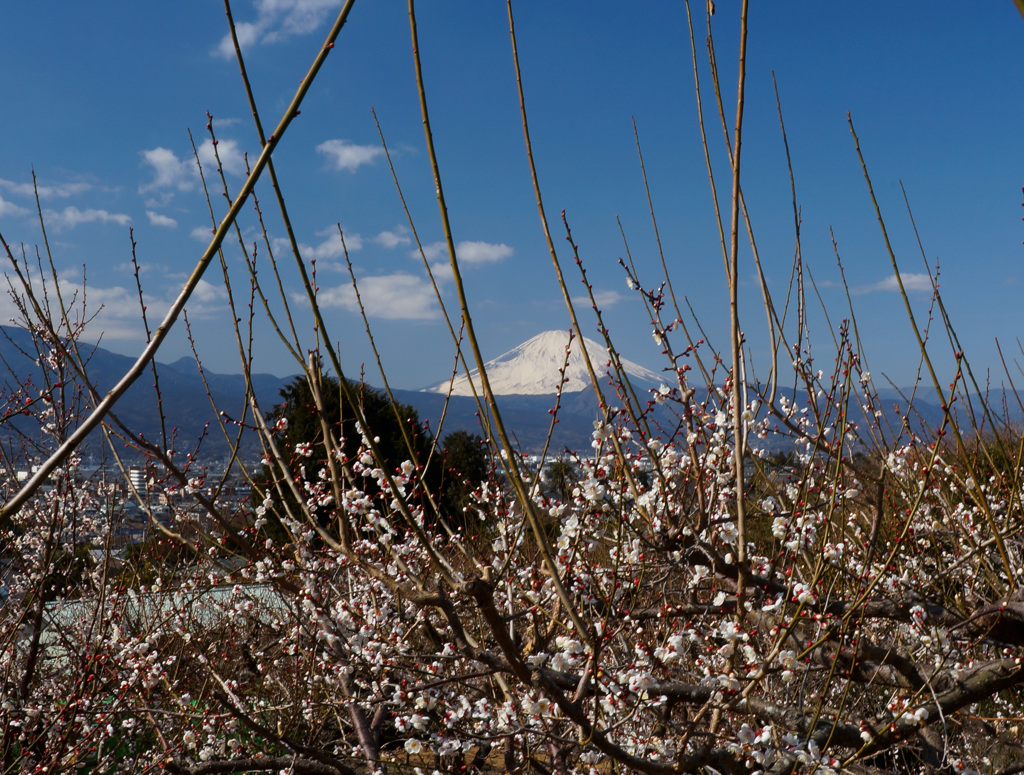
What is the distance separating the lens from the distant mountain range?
3.35 metres

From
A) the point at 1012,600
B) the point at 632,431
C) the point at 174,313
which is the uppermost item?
the point at 174,313

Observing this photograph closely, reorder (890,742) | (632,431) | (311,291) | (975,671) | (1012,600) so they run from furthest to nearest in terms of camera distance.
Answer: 1. (632,431)
2. (1012,600)
3. (975,671)
4. (890,742)
5. (311,291)

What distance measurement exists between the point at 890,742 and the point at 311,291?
2.10 metres

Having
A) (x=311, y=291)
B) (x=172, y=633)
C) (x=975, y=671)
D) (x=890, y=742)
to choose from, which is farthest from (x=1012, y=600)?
(x=172, y=633)

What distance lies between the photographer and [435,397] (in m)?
143

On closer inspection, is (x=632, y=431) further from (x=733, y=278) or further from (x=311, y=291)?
(x=311, y=291)

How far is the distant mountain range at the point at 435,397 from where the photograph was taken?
11.0 feet

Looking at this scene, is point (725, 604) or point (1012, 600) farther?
point (1012, 600)

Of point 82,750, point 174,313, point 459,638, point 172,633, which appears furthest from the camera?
point 172,633

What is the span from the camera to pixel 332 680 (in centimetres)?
299

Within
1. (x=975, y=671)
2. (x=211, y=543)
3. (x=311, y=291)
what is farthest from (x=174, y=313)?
(x=975, y=671)

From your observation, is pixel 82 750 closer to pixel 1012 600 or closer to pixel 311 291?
pixel 311 291

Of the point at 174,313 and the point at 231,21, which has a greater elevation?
the point at 231,21

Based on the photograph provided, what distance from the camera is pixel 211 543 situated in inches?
85.4
